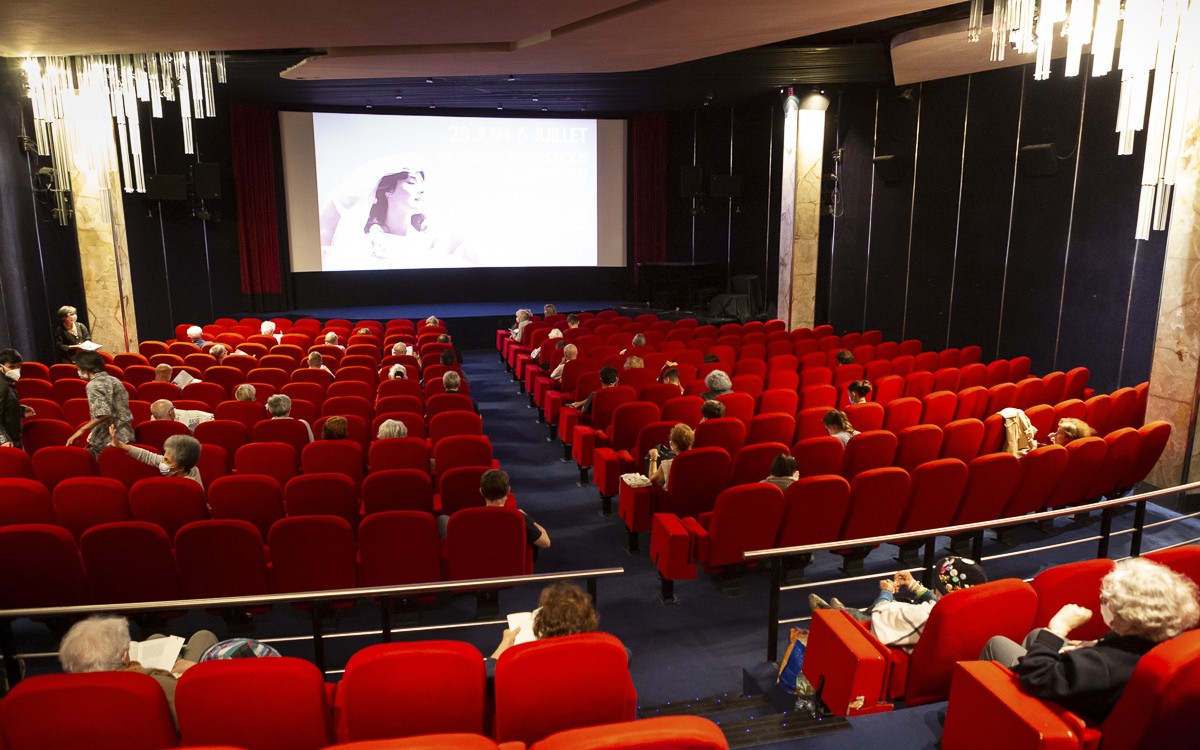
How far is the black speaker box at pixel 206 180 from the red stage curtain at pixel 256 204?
118 cm

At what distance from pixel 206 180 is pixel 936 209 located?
1231 centimetres

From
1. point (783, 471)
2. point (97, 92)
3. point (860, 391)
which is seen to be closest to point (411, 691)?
point (783, 471)

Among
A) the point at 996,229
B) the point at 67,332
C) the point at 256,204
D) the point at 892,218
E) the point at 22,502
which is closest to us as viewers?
the point at 22,502

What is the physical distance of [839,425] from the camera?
18.1ft

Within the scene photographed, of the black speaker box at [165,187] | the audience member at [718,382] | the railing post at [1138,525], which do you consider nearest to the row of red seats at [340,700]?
the railing post at [1138,525]

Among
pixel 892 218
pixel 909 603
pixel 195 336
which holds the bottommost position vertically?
pixel 909 603

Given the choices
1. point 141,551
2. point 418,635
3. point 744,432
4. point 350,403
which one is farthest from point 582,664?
point 350,403

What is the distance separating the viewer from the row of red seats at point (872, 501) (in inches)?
173

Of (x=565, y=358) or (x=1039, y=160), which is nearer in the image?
(x=565, y=358)

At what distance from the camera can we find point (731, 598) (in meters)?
4.62

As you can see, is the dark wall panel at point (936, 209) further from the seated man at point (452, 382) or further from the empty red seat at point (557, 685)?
the empty red seat at point (557, 685)

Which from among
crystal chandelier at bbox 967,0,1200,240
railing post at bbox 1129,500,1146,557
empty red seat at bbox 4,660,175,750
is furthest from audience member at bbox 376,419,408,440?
crystal chandelier at bbox 967,0,1200,240

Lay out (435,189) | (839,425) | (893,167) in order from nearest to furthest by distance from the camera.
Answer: (839,425) < (893,167) < (435,189)

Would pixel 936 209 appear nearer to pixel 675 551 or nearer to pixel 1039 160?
pixel 1039 160
